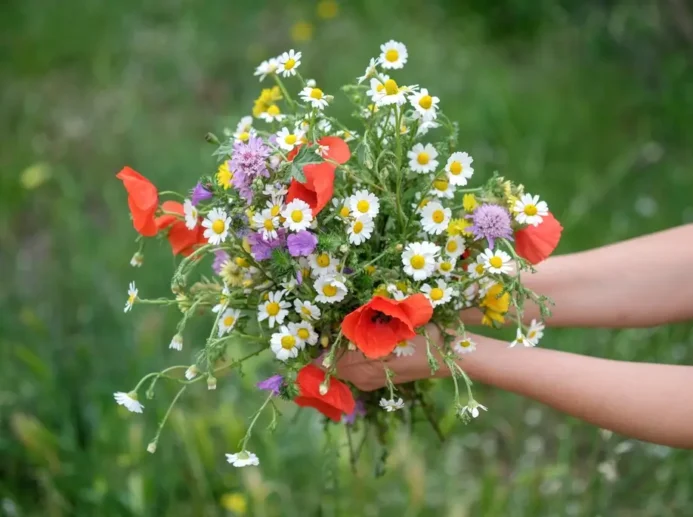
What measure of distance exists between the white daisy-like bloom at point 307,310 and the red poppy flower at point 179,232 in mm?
170

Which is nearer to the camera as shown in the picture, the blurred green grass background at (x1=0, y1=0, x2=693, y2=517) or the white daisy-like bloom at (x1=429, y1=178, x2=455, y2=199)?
the white daisy-like bloom at (x1=429, y1=178, x2=455, y2=199)

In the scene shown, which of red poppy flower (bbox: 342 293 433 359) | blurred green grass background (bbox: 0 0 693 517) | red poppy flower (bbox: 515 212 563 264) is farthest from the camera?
blurred green grass background (bbox: 0 0 693 517)

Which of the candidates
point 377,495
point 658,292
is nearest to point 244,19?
point 377,495

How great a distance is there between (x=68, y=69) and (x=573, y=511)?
2.49 m

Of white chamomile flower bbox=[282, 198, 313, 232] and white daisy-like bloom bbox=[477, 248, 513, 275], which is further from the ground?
white daisy-like bloom bbox=[477, 248, 513, 275]

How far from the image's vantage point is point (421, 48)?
2635 millimetres

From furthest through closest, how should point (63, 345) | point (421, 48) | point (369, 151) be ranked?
1. point (421, 48)
2. point (63, 345)
3. point (369, 151)

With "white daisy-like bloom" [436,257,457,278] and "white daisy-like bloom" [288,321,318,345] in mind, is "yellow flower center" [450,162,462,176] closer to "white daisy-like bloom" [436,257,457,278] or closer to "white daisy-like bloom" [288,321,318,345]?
"white daisy-like bloom" [436,257,457,278]

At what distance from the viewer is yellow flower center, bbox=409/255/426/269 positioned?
0.79m

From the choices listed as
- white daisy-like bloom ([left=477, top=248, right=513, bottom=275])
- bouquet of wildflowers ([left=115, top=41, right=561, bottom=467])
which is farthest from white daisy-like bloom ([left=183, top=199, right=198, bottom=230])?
white daisy-like bloom ([left=477, top=248, right=513, bottom=275])

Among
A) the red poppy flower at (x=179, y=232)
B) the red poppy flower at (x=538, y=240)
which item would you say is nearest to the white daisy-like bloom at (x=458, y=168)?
the red poppy flower at (x=538, y=240)

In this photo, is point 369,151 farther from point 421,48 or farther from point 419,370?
point 421,48

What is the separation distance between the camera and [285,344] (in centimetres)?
82

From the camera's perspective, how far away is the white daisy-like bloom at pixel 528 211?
813 mm
